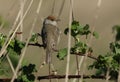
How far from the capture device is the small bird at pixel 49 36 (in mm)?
3851

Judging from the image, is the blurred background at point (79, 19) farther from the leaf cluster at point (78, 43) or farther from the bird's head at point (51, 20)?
the leaf cluster at point (78, 43)

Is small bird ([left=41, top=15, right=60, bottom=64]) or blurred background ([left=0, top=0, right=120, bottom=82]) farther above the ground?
blurred background ([left=0, top=0, right=120, bottom=82])

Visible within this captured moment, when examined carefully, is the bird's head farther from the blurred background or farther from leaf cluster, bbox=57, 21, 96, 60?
leaf cluster, bbox=57, 21, 96, 60

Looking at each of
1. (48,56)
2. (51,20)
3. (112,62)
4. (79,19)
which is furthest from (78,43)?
(79,19)

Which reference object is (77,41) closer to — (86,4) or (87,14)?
(87,14)

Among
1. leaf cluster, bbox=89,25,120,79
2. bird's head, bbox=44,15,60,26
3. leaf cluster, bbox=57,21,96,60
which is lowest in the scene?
leaf cluster, bbox=89,25,120,79

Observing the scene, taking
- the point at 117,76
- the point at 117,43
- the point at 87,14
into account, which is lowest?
the point at 117,76

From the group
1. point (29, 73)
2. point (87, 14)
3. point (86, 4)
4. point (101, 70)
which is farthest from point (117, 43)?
point (86, 4)

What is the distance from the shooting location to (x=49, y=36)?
4.38 meters

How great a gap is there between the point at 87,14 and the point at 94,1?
2.37 feet

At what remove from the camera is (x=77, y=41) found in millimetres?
3289

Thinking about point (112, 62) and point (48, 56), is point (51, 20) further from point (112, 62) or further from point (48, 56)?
point (112, 62)

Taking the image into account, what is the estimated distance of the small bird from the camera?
3.85 metres

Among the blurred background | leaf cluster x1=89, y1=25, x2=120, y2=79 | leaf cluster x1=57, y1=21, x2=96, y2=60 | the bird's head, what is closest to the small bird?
the bird's head
